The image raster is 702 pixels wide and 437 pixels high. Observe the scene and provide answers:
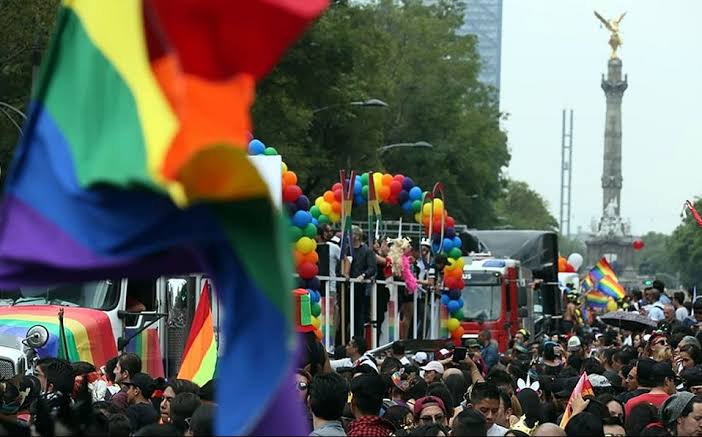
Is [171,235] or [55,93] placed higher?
[55,93]

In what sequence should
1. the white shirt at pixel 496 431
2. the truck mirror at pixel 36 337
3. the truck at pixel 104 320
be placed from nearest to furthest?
the white shirt at pixel 496 431 → the truck mirror at pixel 36 337 → the truck at pixel 104 320

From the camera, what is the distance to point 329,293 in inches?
808

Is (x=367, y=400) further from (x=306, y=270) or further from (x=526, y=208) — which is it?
(x=526, y=208)

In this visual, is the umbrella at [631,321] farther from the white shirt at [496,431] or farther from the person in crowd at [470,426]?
the person in crowd at [470,426]

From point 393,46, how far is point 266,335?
60.5 m

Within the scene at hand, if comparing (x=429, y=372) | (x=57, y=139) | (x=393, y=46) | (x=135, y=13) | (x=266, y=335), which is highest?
(x=393, y=46)

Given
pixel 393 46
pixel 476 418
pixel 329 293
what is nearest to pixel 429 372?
pixel 329 293

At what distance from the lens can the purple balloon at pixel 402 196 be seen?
2655cm

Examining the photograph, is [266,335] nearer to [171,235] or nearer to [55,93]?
[171,235]

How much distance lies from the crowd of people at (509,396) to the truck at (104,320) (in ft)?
5.83

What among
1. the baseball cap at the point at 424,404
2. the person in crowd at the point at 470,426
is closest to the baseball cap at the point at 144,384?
the baseball cap at the point at 424,404

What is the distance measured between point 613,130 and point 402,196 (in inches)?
4779

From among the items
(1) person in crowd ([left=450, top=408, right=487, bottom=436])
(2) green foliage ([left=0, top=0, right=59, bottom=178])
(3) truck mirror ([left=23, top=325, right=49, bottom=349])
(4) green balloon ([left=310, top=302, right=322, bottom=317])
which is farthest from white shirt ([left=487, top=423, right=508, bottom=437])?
(2) green foliage ([left=0, top=0, right=59, bottom=178])

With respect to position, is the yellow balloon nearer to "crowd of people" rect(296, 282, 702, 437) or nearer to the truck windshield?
"crowd of people" rect(296, 282, 702, 437)
